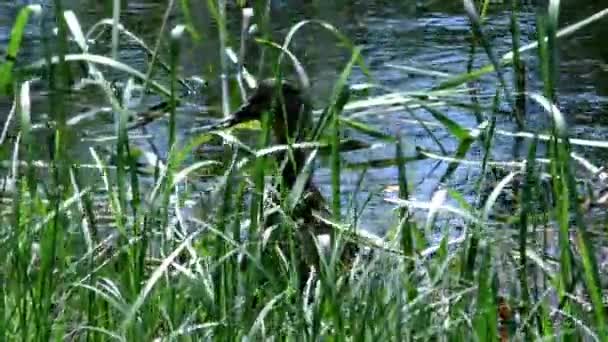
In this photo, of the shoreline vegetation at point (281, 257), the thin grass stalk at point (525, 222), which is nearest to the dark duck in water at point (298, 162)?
the shoreline vegetation at point (281, 257)

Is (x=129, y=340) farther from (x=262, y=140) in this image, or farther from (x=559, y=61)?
(x=559, y=61)

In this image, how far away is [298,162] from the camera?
11.7 feet

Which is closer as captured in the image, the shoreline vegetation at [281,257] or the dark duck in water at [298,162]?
the shoreline vegetation at [281,257]

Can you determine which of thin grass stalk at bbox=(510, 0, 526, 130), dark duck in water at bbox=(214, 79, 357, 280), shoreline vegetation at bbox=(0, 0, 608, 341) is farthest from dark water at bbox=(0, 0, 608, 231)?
thin grass stalk at bbox=(510, 0, 526, 130)

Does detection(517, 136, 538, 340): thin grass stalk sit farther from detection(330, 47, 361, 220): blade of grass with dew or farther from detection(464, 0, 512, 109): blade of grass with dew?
detection(330, 47, 361, 220): blade of grass with dew

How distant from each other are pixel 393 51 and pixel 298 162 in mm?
2691

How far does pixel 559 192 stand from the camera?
2.31 meters

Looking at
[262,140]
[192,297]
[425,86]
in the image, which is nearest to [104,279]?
[192,297]

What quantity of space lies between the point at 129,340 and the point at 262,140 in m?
0.43

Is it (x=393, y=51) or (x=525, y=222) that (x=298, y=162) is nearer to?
(x=525, y=222)

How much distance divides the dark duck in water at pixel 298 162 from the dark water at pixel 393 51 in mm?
470

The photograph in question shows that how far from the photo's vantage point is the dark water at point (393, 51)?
4852 millimetres

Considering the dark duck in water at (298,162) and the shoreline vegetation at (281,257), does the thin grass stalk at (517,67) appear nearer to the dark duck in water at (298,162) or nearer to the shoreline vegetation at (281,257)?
the shoreline vegetation at (281,257)

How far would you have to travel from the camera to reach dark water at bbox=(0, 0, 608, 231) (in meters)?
4.85
